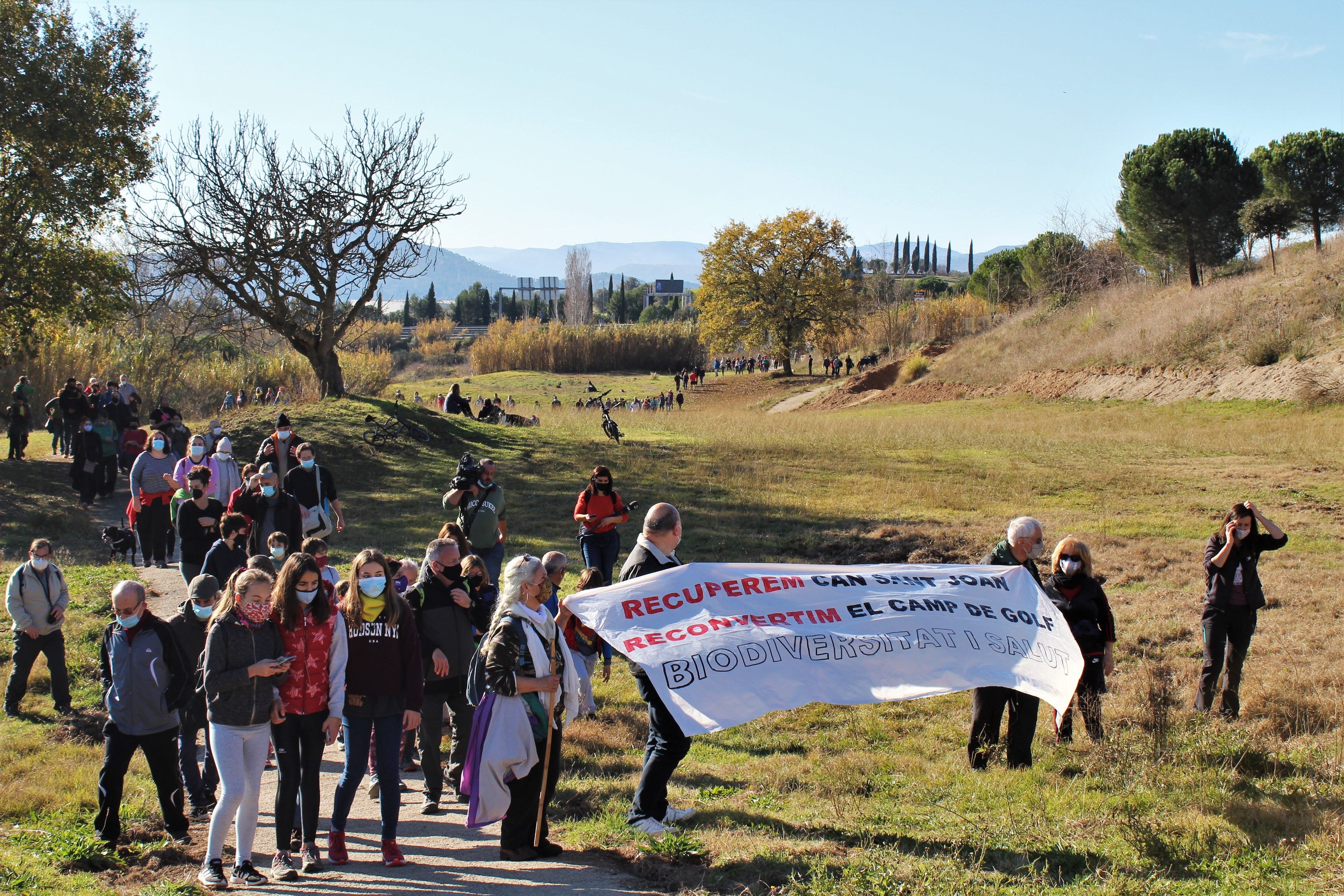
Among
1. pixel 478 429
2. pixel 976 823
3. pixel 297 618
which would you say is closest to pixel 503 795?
pixel 297 618

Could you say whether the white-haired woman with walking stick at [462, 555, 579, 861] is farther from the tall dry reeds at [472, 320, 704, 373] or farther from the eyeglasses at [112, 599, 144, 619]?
the tall dry reeds at [472, 320, 704, 373]

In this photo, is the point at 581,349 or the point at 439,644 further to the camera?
the point at 581,349

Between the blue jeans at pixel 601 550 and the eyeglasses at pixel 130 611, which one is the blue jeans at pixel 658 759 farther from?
the blue jeans at pixel 601 550

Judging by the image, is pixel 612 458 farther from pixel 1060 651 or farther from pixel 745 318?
pixel 745 318

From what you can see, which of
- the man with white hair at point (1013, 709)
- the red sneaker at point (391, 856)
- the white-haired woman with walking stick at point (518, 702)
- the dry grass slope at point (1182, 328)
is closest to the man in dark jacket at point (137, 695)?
the red sneaker at point (391, 856)

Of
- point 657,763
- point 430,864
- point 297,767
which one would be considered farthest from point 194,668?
point 657,763

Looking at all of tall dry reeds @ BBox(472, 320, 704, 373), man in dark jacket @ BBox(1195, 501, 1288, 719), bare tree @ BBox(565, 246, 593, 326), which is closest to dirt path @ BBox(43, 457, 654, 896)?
man in dark jacket @ BBox(1195, 501, 1288, 719)

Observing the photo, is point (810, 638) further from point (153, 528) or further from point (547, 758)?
point (153, 528)

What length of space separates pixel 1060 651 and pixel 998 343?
4463 cm

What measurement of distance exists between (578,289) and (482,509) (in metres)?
116

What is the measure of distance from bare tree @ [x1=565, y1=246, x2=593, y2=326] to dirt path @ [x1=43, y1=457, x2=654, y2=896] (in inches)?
4204

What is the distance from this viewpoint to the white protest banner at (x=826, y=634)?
5.53m

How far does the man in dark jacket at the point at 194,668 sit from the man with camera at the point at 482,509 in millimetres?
3235

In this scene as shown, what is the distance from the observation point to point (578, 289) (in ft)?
404
